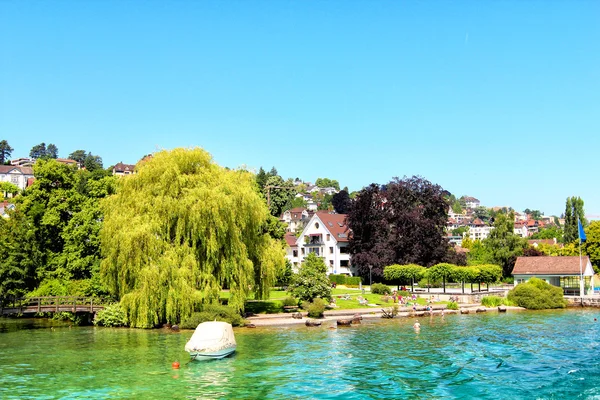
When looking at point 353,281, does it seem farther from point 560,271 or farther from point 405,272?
point 560,271

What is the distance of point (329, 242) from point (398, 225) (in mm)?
21779

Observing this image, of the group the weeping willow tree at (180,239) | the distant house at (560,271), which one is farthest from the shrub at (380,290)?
the weeping willow tree at (180,239)

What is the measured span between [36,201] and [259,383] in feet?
135

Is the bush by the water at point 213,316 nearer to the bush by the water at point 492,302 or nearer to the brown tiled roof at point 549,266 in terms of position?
the bush by the water at point 492,302

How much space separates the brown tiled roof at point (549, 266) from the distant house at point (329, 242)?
34655 millimetres

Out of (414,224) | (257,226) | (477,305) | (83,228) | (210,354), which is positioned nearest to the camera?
(210,354)

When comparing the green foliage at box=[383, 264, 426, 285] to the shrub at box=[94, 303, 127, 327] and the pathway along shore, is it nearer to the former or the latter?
the pathway along shore

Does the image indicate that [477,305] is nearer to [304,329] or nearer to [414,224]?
[414,224]

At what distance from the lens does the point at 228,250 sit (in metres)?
47.8

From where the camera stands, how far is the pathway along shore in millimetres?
49812

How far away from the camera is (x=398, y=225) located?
300 ft

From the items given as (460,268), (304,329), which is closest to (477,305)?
(460,268)

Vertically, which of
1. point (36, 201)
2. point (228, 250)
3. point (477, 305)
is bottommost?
point (477, 305)

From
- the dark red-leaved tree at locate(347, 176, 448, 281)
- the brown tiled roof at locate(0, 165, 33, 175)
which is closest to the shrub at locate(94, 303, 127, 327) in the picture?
the dark red-leaved tree at locate(347, 176, 448, 281)
